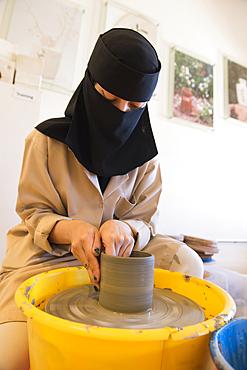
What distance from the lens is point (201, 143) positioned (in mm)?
2459

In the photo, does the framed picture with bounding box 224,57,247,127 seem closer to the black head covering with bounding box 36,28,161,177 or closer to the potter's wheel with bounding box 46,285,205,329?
the black head covering with bounding box 36,28,161,177

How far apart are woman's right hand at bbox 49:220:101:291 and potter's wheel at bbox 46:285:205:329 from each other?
0.05m

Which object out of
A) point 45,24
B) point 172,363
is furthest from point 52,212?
point 45,24

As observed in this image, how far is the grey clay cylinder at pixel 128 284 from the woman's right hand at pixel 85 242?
0.21 ft

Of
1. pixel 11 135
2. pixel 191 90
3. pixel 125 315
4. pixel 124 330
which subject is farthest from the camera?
pixel 191 90

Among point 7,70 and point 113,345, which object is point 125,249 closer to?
point 113,345

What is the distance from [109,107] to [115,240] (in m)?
0.41

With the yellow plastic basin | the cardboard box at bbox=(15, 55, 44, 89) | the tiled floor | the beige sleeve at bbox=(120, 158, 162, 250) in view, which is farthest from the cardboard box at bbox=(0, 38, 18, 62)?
the tiled floor

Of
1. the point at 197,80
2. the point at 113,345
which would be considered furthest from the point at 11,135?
the point at 197,80

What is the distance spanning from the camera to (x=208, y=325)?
34cm

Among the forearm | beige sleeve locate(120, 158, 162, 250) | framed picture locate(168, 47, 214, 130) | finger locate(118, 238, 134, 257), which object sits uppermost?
framed picture locate(168, 47, 214, 130)

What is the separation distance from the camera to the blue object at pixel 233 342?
347mm

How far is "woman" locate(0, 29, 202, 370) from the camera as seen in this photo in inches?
27.8

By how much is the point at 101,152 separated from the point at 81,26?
66.7 inches
